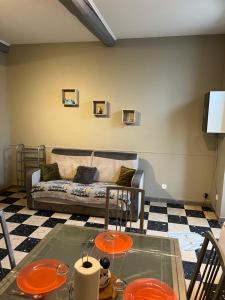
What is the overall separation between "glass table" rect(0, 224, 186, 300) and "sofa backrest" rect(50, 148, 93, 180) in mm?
2261

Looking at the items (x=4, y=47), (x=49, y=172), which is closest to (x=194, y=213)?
(x=49, y=172)

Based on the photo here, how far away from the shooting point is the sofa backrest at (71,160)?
13.1ft

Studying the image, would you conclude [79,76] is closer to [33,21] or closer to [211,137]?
[33,21]

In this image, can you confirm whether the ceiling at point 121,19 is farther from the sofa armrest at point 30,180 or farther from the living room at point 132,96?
the sofa armrest at point 30,180

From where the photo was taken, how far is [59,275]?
122 centimetres

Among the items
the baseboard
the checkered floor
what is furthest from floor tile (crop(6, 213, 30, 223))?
the baseboard

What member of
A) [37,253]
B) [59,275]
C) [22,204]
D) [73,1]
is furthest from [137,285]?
[22,204]

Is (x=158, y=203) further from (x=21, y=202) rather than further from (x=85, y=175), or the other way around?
A: (x=21, y=202)

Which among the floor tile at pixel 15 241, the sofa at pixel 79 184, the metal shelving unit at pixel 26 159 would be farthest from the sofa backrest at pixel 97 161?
the floor tile at pixel 15 241

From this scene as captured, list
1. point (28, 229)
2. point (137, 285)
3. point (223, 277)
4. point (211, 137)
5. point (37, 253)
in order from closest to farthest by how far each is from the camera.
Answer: point (223, 277)
point (137, 285)
point (37, 253)
point (28, 229)
point (211, 137)

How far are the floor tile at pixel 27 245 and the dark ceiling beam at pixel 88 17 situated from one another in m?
2.69

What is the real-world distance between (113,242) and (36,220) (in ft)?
7.02

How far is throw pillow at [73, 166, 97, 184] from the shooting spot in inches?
146

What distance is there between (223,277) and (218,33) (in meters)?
3.67
